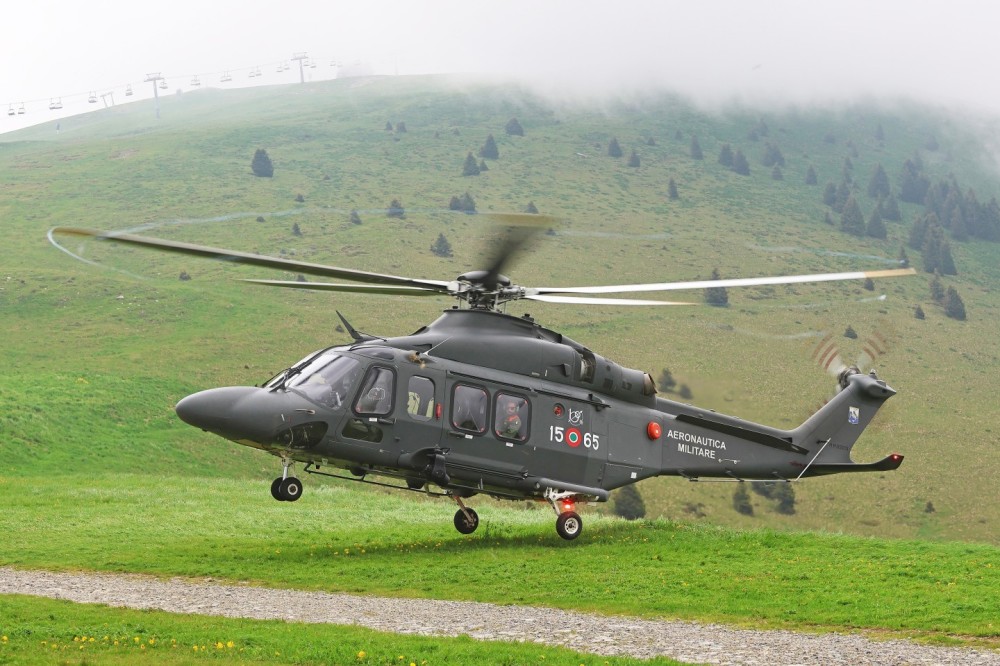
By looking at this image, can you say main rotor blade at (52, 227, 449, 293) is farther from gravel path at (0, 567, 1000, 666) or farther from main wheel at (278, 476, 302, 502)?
gravel path at (0, 567, 1000, 666)

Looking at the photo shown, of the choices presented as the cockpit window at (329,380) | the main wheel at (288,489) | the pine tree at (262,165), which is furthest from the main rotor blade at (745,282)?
the pine tree at (262,165)

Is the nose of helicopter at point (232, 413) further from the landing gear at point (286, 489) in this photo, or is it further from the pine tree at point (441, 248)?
the pine tree at point (441, 248)

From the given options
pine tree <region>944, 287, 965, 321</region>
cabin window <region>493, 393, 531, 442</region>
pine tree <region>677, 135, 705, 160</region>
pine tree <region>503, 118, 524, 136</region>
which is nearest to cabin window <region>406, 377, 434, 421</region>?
cabin window <region>493, 393, 531, 442</region>

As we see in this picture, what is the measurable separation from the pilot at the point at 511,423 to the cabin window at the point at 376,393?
2288 mm

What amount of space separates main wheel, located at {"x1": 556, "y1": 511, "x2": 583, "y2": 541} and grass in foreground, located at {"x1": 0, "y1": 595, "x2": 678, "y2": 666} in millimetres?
7774

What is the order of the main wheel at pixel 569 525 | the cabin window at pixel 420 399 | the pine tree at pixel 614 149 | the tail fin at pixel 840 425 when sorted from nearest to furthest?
the cabin window at pixel 420 399 < the main wheel at pixel 569 525 < the tail fin at pixel 840 425 < the pine tree at pixel 614 149

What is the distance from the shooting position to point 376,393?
20297 millimetres

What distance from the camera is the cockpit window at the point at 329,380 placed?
19969mm

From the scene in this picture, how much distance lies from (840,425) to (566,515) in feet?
22.1

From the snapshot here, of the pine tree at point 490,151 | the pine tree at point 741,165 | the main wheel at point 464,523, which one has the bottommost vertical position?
the pine tree at point 741,165

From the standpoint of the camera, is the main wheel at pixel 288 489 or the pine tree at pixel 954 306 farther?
the pine tree at pixel 954 306

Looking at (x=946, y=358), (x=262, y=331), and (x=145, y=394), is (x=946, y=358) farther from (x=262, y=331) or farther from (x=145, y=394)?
(x=145, y=394)

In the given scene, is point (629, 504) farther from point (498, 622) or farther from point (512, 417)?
point (498, 622)

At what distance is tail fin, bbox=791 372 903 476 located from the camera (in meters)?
24.7
